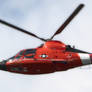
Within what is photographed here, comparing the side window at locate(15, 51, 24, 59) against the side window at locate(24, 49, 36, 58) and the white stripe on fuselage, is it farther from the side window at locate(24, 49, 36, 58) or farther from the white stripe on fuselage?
the white stripe on fuselage

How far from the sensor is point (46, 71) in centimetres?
3122

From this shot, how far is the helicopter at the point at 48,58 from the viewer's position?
30.8m

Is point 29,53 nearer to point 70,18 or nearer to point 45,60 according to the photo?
point 45,60

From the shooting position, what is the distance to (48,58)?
102 feet

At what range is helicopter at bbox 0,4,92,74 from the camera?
101 feet

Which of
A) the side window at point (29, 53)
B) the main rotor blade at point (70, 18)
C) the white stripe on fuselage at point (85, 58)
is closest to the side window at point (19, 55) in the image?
the side window at point (29, 53)

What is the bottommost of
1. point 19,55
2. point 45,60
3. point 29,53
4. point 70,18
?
point 45,60

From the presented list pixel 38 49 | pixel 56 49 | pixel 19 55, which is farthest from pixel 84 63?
pixel 19 55

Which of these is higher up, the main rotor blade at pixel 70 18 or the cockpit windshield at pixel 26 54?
the main rotor blade at pixel 70 18

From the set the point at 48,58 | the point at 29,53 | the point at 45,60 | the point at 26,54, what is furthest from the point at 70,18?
the point at 26,54

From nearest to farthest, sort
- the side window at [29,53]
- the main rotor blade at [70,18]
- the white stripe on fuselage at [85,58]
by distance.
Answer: the main rotor blade at [70,18] → the side window at [29,53] → the white stripe on fuselage at [85,58]

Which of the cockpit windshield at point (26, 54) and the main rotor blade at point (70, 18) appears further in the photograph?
the cockpit windshield at point (26, 54)

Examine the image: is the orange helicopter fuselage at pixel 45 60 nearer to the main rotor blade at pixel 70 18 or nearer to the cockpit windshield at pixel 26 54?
the cockpit windshield at pixel 26 54

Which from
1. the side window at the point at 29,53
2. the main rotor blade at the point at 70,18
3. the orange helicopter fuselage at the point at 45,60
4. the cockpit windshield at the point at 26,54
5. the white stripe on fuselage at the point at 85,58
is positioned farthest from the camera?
the white stripe on fuselage at the point at 85,58
